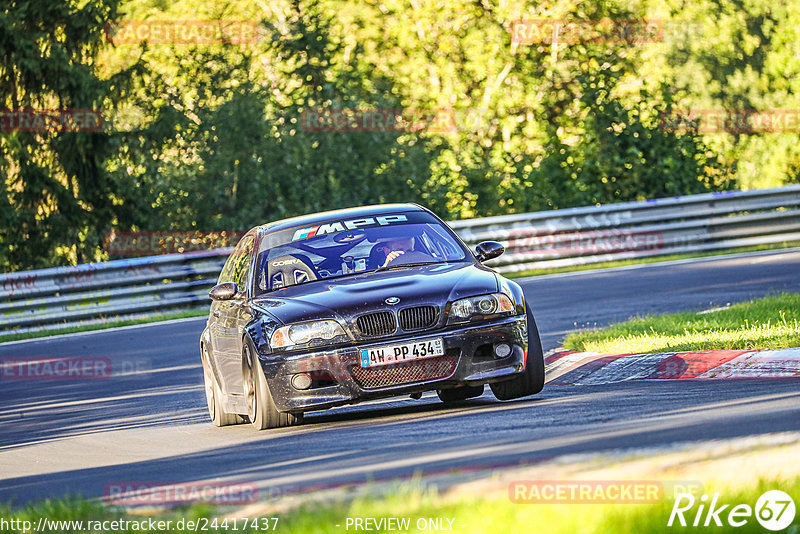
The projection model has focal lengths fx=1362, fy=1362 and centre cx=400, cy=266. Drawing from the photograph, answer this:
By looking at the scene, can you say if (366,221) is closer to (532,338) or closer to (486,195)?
(532,338)

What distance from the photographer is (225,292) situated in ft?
34.8

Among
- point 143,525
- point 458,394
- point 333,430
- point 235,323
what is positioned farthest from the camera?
point 458,394

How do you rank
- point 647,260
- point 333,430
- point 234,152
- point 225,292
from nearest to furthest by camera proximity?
1. point 333,430
2. point 225,292
3. point 647,260
4. point 234,152

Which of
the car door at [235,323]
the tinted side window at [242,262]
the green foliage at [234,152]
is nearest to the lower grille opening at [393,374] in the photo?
the car door at [235,323]

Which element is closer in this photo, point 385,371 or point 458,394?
point 385,371

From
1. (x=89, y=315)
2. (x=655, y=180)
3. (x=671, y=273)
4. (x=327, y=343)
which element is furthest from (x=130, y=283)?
(x=327, y=343)

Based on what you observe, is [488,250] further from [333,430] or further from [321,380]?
[333,430]

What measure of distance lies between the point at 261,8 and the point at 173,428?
28309 millimetres

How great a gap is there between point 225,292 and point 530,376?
252cm

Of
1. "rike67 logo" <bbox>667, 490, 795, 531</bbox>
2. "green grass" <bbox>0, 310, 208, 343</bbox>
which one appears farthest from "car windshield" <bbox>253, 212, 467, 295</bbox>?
"green grass" <bbox>0, 310, 208, 343</bbox>

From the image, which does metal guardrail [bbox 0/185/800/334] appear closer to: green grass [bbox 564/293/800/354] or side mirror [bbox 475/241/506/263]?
green grass [bbox 564/293/800/354]

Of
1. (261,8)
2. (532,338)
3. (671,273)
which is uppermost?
(261,8)

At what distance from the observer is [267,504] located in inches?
230

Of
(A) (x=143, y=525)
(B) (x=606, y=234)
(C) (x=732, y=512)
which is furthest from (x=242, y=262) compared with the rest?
(B) (x=606, y=234)
